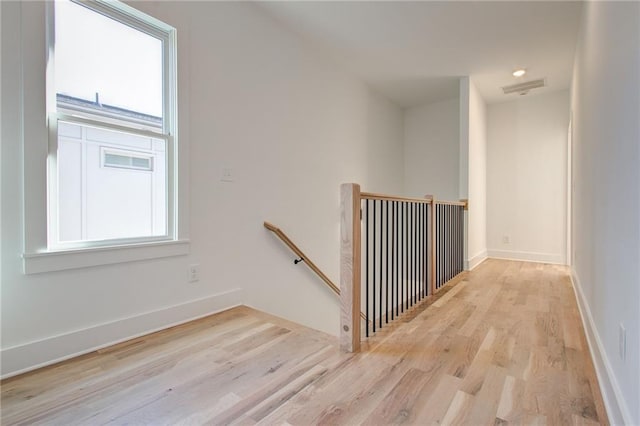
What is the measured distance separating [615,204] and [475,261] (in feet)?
11.0

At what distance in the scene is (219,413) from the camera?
1297mm

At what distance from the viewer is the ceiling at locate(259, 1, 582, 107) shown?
9.09 feet

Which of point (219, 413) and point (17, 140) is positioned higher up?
point (17, 140)

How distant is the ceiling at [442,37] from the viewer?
9.09 feet

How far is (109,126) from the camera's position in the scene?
6.47 feet

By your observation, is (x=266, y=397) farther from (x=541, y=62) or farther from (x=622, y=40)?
(x=541, y=62)

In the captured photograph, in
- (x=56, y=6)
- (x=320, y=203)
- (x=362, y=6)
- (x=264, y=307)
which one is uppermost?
(x=362, y=6)

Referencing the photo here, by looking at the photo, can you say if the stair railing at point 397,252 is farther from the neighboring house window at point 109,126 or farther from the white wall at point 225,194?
the neighboring house window at point 109,126

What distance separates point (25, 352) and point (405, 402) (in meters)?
1.88

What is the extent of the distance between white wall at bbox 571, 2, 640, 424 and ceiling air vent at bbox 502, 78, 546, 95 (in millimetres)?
2375

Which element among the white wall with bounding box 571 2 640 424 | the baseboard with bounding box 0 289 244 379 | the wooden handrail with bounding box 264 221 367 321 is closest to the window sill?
the baseboard with bounding box 0 289 244 379

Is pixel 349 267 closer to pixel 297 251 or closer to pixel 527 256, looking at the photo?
pixel 297 251

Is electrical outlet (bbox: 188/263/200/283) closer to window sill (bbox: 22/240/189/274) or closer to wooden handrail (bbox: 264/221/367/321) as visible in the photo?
window sill (bbox: 22/240/189/274)

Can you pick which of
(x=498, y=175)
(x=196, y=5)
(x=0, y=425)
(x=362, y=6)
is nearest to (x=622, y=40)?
(x=362, y=6)
